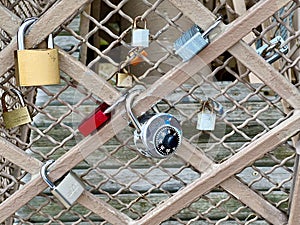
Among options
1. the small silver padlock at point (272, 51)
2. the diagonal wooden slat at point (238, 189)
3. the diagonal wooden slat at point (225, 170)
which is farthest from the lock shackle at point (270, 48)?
the diagonal wooden slat at point (238, 189)

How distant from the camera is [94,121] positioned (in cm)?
100

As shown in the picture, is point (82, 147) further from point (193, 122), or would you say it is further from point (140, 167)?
point (140, 167)

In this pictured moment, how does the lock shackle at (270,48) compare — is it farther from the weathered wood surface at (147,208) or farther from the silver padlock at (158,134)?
the weathered wood surface at (147,208)

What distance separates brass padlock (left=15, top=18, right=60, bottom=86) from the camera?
0.88 metres

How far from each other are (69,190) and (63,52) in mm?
338

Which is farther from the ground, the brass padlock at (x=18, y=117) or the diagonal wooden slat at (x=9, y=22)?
the diagonal wooden slat at (x=9, y=22)

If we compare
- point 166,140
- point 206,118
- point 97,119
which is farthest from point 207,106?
point 97,119

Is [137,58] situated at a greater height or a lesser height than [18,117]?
greater

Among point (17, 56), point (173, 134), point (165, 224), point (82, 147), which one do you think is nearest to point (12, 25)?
point (17, 56)

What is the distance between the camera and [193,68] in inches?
38.0

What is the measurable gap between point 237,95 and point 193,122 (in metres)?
0.82

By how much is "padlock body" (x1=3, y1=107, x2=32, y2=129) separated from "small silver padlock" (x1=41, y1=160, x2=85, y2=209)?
0.13 metres

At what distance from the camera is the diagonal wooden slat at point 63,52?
0.91 metres

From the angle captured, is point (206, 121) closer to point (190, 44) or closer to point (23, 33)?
point (190, 44)
